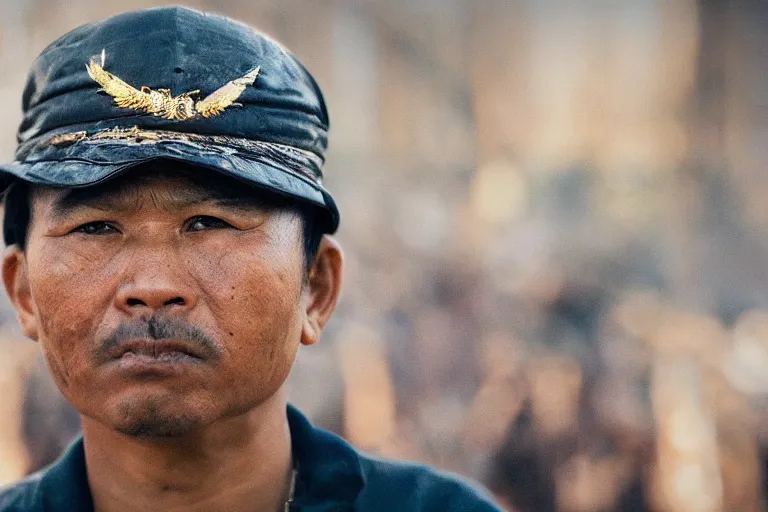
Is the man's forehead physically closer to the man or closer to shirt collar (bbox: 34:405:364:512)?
the man

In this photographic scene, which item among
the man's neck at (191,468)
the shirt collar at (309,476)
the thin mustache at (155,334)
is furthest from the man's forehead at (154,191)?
the shirt collar at (309,476)

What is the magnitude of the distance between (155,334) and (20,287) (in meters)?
0.53

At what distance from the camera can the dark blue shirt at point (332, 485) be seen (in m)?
2.37

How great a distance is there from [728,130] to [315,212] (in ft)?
39.1

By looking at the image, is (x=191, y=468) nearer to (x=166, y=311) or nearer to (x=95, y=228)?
(x=166, y=311)

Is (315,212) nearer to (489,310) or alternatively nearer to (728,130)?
(489,310)

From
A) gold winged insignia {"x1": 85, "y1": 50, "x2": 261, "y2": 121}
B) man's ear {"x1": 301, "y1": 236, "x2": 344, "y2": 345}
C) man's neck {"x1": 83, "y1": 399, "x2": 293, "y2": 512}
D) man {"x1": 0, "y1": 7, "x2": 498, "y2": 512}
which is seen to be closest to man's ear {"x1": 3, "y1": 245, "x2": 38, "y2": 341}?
man {"x1": 0, "y1": 7, "x2": 498, "y2": 512}

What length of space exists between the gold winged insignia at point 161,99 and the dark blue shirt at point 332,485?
836 millimetres

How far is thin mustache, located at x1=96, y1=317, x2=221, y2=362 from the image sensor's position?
202 centimetres

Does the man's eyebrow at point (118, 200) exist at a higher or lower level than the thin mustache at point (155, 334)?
higher

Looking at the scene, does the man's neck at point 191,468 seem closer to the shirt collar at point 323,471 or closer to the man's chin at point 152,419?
the shirt collar at point 323,471

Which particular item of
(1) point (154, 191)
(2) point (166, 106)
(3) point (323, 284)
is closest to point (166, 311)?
(1) point (154, 191)

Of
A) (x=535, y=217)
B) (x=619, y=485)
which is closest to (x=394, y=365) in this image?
(x=619, y=485)

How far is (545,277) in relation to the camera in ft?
36.6
